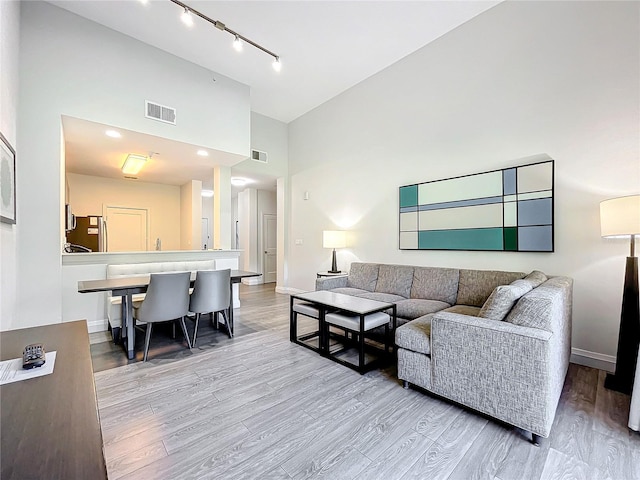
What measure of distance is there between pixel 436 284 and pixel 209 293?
2.74 metres

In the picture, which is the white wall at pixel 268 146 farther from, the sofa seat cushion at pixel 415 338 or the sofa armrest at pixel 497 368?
the sofa armrest at pixel 497 368

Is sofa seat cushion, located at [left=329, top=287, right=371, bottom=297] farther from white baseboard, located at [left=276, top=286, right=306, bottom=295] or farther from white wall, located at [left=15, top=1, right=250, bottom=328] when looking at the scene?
white wall, located at [left=15, top=1, right=250, bottom=328]

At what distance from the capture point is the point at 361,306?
9.20 ft

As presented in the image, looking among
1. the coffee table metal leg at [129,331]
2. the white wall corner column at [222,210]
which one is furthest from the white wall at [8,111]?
the white wall corner column at [222,210]

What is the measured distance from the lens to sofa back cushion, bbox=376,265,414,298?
3.88 metres

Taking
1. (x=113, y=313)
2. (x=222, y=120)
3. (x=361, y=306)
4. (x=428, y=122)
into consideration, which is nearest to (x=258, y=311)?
(x=113, y=313)

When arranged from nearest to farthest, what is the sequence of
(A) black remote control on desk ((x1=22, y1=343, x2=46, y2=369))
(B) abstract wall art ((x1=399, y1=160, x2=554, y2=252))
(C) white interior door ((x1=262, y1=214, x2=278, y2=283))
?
(A) black remote control on desk ((x1=22, y1=343, x2=46, y2=369)) → (B) abstract wall art ((x1=399, y1=160, x2=554, y2=252)) → (C) white interior door ((x1=262, y1=214, x2=278, y2=283))

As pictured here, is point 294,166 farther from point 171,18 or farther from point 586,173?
point 586,173

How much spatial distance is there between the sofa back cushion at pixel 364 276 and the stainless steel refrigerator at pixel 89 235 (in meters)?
4.52

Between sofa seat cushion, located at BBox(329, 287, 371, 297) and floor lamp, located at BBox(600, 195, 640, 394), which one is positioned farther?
sofa seat cushion, located at BBox(329, 287, 371, 297)

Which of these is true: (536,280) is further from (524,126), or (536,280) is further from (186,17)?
(186,17)

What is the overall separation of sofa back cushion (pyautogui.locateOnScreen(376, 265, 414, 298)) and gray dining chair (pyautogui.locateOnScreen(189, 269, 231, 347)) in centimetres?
210

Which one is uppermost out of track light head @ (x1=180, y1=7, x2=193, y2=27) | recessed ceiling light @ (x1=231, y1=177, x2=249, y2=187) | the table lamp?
track light head @ (x1=180, y1=7, x2=193, y2=27)

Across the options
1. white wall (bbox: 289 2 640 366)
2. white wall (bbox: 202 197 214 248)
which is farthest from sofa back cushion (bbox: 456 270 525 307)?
white wall (bbox: 202 197 214 248)
